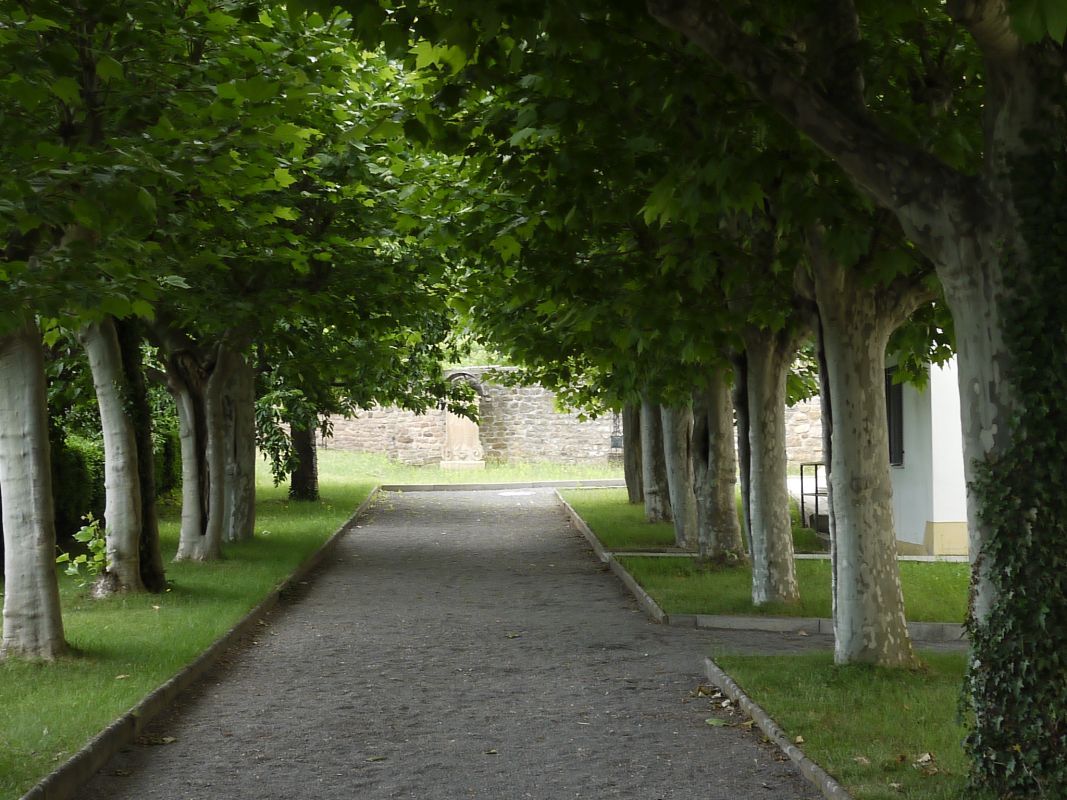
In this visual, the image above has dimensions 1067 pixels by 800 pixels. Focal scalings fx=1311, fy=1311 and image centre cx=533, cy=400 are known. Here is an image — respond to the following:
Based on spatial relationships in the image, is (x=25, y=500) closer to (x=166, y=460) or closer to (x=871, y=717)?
(x=871, y=717)

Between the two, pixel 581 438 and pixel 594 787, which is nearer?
pixel 594 787

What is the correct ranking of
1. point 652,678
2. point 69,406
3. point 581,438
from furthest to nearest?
point 581,438 → point 69,406 → point 652,678

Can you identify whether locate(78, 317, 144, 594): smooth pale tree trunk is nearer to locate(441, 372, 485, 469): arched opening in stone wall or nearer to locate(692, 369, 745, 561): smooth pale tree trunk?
locate(692, 369, 745, 561): smooth pale tree trunk

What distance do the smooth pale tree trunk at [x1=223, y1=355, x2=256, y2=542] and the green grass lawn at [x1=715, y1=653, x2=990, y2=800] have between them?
42.6ft

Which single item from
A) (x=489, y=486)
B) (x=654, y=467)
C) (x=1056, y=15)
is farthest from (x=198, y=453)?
(x=489, y=486)

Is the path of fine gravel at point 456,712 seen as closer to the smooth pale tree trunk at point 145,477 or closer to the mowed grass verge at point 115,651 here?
the mowed grass verge at point 115,651

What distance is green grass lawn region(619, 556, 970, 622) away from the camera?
43.1 ft

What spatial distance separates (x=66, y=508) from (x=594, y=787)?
15.4m

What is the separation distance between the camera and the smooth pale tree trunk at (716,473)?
55.5ft

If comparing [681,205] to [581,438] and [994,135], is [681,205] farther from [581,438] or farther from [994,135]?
[581,438]

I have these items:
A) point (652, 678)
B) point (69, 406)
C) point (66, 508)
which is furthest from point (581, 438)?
point (652, 678)

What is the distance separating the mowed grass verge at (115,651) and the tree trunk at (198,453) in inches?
20.5

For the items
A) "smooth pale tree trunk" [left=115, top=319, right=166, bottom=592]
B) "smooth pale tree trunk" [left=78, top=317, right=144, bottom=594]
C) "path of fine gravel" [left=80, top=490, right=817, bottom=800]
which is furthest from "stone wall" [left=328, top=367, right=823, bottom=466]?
"smooth pale tree trunk" [left=78, top=317, right=144, bottom=594]

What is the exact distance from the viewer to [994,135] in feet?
19.6
